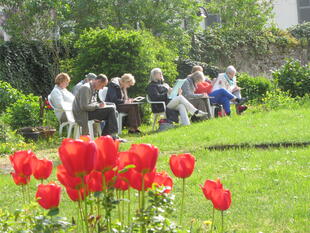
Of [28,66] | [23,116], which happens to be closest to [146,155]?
[23,116]

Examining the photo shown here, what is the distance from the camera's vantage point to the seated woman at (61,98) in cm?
1149

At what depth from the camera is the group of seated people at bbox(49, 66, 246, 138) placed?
36.2ft

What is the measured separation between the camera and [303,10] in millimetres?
35906

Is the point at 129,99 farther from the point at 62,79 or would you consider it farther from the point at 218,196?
the point at 218,196

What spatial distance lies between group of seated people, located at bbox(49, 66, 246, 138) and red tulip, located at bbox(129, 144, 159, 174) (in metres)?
8.54

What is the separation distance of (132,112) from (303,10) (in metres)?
25.2

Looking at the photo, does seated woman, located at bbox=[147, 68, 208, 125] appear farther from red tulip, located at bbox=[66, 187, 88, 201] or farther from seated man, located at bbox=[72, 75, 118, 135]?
red tulip, located at bbox=[66, 187, 88, 201]

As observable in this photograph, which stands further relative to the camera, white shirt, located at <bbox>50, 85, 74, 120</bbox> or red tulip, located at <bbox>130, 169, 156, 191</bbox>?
white shirt, located at <bbox>50, 85, 74, 120</bbox>

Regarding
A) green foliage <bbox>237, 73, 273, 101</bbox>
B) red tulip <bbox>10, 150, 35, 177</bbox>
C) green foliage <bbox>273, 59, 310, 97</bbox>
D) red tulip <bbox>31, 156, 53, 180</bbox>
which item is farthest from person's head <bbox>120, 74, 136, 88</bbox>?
red tulip <bbox>10, 150, 35, 177</bbox>

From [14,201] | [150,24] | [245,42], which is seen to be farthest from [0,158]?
[245,42]

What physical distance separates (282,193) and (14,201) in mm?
2321

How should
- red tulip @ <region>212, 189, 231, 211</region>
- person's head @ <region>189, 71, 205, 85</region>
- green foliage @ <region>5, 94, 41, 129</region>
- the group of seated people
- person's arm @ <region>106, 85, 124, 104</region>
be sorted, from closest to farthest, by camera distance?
1. red tulip @ <region>212, 189, 231, 211</region>
2. the group of seated people
3. person's arm @ <region>106, 85, 124, 104</region>
4. green foliage @ <region>5, 94, 41, 129</region>
5. person's head @ <region>189, 71, 205, 85</region>

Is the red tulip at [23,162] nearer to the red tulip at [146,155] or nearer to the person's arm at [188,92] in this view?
the red tulip at [146,155]

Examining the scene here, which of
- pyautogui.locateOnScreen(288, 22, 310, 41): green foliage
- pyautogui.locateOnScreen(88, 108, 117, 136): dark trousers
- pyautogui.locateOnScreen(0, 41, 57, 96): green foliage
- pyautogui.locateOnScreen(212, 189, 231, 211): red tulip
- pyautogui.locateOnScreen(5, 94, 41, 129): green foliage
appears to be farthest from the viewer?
pyautogui.locateOnScreen(288, 22, 310, 41): green foliage
